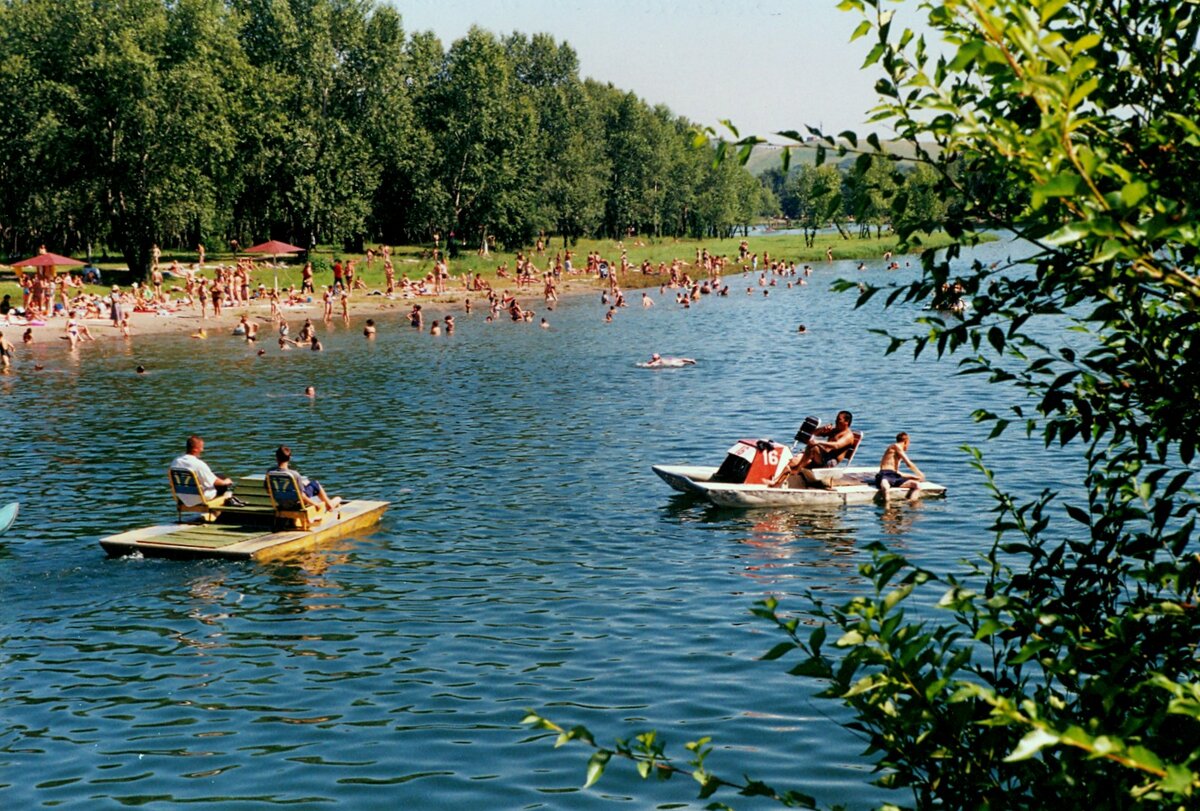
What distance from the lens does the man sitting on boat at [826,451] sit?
2658cm

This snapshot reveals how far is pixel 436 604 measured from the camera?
19812mm

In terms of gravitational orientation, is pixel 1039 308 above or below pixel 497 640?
above

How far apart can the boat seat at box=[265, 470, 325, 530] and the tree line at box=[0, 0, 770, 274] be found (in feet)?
180

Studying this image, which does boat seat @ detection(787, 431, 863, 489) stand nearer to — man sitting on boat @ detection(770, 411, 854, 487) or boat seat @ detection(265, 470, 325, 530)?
man sitting on boat @ detection(770, 411, 854, 487)

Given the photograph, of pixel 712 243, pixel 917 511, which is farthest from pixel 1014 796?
pixel 712 243

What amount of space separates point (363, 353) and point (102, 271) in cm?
2863

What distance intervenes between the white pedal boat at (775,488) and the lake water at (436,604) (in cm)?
52

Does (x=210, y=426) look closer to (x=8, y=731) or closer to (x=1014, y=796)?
(x=8, y=731)

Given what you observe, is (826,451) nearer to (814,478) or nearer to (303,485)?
(814,478)

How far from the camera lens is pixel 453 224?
340 feet

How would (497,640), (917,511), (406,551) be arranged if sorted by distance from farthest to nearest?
(917,511)
(406,551)
(497,640)

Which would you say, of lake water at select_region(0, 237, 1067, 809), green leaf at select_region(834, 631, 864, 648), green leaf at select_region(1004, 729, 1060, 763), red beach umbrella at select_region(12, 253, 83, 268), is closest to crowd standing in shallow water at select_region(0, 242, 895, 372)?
red beach umbrella at select_region(12, 253, 83, 268)

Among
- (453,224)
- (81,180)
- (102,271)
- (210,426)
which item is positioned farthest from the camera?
(453,224)

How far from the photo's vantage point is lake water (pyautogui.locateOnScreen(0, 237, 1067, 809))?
45.4 feet
